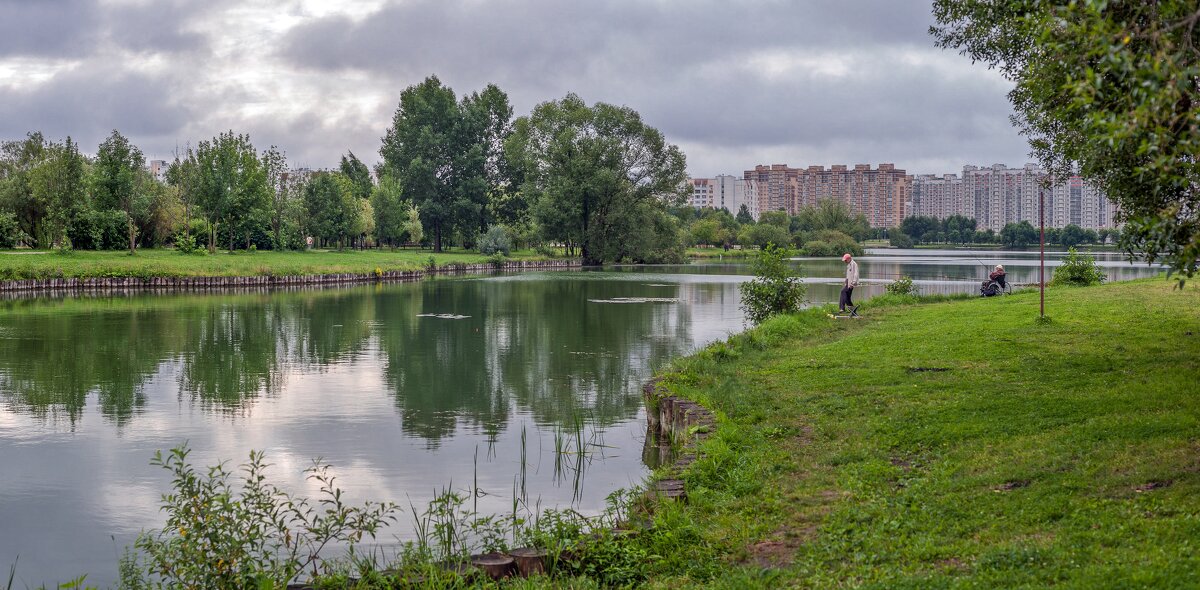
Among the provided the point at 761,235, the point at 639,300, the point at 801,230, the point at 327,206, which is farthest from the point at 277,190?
the point at 801,230

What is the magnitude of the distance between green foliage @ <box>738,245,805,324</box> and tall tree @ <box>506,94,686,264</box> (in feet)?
183

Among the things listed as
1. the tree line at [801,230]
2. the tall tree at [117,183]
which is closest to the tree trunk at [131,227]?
the tall tree at [117,183]

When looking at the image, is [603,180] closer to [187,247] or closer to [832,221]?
[187,247]

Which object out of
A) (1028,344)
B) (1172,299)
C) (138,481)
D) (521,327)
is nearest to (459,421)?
(138,481)

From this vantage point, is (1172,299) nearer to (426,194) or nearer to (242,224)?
(242,224)

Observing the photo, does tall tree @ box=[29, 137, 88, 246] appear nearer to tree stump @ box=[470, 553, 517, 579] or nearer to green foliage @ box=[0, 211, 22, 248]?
green foliage @ box=[0, 211, 22, 248]

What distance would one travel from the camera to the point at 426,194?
10106cm

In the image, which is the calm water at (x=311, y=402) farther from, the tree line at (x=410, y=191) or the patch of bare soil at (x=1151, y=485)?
the tree line at (x=410, y=191)

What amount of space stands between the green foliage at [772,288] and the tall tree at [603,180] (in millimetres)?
55645

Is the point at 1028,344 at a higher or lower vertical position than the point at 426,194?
lower

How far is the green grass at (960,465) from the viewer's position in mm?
6582

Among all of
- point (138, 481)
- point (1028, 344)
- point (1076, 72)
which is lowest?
point (138, 481)

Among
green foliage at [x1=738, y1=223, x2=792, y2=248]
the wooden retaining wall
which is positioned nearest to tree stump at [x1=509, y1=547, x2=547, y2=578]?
the wooden retaining wall

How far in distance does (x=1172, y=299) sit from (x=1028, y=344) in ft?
30.9
